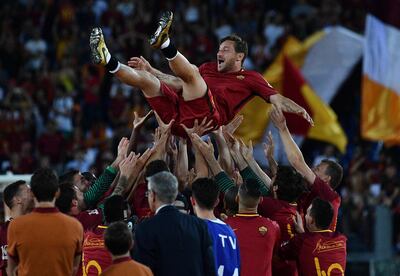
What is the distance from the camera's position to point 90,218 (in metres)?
11.2

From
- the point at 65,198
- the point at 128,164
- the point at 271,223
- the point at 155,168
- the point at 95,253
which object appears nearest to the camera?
the point at 155,168

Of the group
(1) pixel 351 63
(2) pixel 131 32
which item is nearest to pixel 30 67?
(2) pixel 131 32

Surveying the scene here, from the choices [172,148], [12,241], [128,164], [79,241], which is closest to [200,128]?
[172,148]

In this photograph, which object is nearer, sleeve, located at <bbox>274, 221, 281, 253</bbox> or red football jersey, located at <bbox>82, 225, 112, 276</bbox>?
red football jersey, located at <bbox>82, 225, 112, 276</bbox>

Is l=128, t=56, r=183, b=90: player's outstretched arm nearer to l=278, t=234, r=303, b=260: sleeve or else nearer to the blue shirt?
l=278, t=234, r=303, b=260: sleeve

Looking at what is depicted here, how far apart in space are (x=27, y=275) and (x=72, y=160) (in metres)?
12.3

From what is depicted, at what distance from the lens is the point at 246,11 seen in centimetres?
2589

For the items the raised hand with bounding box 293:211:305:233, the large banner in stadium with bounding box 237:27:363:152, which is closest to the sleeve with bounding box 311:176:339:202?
the raised hand with bounding box 293:211:305:233

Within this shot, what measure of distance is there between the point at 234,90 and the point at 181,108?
76 cm

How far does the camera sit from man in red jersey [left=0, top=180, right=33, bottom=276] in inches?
424

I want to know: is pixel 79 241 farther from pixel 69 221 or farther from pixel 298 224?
pixel 298 224

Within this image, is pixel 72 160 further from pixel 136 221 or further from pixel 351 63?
pixel 136 221

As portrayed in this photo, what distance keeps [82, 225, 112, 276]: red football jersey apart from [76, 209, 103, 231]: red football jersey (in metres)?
0.56

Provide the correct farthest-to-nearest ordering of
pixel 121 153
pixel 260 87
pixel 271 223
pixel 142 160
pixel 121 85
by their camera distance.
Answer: pixel 121 85 → pixel 260 87 → pixel 121 153 → pixel 142 160 → pixel 271 223
